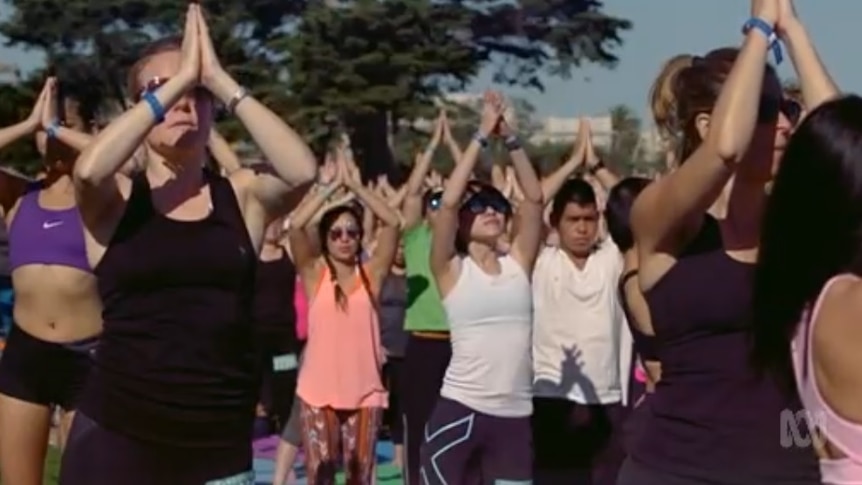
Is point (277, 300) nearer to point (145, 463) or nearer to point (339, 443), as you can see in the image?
point (339, 443)

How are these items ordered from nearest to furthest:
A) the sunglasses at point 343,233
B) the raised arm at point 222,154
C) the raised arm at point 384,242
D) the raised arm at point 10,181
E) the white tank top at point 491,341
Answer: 1. the raised arm at point 222,154
2. the raised arm at point 10,181
3. the white tank top at point 491,341
4. the sunglasses at point 343,233
5. the raised arm at point 384,242

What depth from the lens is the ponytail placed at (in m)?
5.38

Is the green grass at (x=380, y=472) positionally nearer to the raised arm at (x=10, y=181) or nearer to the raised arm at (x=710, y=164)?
the raised arm at (x=10, y=181)

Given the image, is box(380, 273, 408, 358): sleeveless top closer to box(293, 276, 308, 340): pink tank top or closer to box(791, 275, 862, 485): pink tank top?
box(293, 276, 308, 340): pink tank top

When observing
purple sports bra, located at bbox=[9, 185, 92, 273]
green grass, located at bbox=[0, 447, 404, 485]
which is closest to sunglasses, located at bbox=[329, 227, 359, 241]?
green grass, located at bbox=[0, 447, 404, 485]

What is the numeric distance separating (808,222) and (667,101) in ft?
6.41

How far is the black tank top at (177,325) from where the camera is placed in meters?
5.23

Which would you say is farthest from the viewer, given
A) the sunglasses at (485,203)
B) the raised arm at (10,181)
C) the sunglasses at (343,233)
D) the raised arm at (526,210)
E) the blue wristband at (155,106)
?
the sunglasses at (343,233)

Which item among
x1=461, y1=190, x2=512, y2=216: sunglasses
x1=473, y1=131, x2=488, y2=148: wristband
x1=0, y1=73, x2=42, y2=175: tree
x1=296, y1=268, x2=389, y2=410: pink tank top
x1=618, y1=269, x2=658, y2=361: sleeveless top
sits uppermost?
x1=0, y1=73, x2=42, y2=175: tree

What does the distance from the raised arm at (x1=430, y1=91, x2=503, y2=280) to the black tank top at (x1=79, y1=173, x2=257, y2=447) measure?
423cm

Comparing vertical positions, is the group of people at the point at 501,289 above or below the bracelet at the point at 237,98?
below

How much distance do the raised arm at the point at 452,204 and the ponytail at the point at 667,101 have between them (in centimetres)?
362

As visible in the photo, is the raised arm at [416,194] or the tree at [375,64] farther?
the tree at [375,64]

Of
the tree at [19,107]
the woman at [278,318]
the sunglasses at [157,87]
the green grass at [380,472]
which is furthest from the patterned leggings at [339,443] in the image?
the tree at [19,107]
